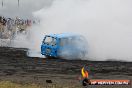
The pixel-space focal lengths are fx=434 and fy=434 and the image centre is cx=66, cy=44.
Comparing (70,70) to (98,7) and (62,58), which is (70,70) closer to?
(62,58)

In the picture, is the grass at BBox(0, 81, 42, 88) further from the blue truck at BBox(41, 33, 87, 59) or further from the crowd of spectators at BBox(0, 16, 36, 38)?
the crowd of spectators at BBox(0, 16, 36, 38)

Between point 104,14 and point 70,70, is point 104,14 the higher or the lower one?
the higher one

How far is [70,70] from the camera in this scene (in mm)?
20109

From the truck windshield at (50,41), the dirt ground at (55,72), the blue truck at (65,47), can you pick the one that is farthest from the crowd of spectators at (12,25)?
the dirt ground at (55,72)

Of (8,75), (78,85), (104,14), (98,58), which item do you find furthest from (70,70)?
(104,14)

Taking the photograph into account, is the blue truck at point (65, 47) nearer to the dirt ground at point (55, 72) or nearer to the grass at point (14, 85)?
the dirt ground at point (55, 72)

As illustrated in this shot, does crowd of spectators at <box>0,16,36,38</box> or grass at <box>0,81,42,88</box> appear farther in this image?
crowd of spectators at <box>0,16,36,38</box>

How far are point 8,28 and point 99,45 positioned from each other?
1884cm

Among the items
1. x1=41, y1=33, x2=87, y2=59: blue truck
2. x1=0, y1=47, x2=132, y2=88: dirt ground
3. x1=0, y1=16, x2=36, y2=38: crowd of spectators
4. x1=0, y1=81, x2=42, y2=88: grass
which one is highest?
x1=0, y1=16, x2=36, y2=38: crowd of spectators

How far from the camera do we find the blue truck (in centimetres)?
2666

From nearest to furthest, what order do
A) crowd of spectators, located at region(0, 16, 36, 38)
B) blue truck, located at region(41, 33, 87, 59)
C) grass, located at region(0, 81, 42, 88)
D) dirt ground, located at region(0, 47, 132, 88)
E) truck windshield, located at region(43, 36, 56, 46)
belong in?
grass, located at region(0, 81, 42, 88) → dirt ground, located at region(0, 47, 132, 88) → blue truck, located at region(41, 33, 87, 59) → truck windshield, located at region(43, 36, 56, 46) → crowd of spectators, located at region(0, 16, 36, 38)

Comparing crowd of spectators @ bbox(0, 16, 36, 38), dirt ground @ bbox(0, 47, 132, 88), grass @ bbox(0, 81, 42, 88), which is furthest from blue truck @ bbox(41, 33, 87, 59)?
crowd of spectators @ bbox(0, 16, 36, 38)

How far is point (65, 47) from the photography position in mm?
26875

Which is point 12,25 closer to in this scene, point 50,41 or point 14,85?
point 50,41
